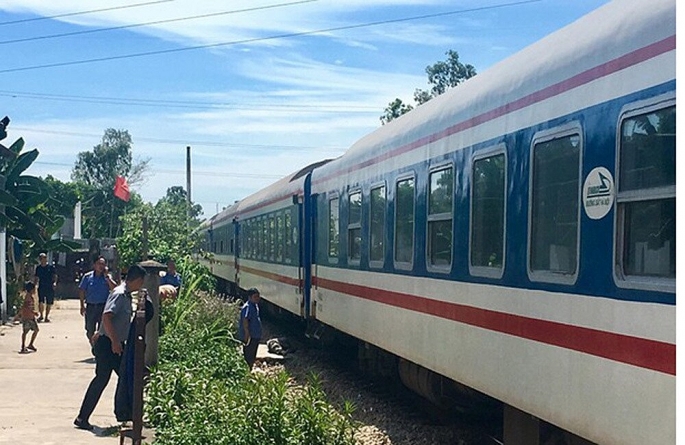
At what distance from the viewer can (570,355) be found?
5746 millimetres

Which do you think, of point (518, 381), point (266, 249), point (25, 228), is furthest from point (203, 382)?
point (25, 228)

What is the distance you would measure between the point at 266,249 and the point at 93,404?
1149 centimetres

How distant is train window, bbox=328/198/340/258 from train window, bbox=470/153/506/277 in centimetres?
585

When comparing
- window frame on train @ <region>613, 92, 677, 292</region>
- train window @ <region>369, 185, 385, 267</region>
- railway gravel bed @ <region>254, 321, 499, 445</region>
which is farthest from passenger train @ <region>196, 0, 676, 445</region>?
railway gravel bed @ <region>254, 321, 499, 445</region>

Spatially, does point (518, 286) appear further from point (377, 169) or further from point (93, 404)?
point (93, 404)

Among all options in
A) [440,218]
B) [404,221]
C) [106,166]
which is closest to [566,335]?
[440,218]

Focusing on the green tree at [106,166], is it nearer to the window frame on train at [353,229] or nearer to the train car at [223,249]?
the train car at [223,249]

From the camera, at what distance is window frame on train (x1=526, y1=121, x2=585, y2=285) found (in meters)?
5.72

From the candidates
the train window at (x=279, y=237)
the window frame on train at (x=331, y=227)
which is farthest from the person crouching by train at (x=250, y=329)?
the train window at (x=279, y=237)

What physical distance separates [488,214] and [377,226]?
382 centimetres

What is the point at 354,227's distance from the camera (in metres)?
12.4

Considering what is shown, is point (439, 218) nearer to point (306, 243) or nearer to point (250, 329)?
point (250, 329)

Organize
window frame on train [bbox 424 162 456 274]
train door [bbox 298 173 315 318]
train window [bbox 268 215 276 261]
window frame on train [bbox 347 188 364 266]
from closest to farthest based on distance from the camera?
window frame on train [bbox 424 162 456 274]
window frame on train [bbox 347 188 364 266]
train door [bbox 298 173 315 318]
train window [bbox 268 215 276 261]

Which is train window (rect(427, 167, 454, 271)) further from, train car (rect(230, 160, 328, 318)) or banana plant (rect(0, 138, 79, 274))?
banana plant (rect(0, 138, 79, 274))
